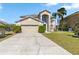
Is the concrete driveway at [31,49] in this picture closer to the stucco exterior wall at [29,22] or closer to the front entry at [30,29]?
the front entry at [30,29]

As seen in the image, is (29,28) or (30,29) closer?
(30,29)

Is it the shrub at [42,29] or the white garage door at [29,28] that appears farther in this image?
the white garage door at [29,28]

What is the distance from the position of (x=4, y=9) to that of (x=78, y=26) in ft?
37.5

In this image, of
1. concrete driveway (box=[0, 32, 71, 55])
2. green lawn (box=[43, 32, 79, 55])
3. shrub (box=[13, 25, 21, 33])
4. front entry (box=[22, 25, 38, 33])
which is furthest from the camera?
front entry (box=[22, 25, 38, 33])

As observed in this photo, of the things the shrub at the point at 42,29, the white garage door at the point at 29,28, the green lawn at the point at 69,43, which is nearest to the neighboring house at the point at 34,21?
the white garage door at the point at 29,28

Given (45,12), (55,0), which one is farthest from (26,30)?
(55,0)

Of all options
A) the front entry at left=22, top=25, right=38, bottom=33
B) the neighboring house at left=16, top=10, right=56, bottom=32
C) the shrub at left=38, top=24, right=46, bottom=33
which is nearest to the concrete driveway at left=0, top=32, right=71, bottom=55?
the shrub at left=38, top=24, right=46, bottom=33

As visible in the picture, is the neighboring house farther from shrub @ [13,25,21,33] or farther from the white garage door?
shrub @ [13,25,21,33]

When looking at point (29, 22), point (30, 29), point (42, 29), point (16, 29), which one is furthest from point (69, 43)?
point (29, 22)

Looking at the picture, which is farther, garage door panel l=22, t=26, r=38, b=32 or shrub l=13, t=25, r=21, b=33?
garage door panel l=22, t=26, r=38, b=32

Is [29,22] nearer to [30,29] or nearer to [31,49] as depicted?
[30,29]

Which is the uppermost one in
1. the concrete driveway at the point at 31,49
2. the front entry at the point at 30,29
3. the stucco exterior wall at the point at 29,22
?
the stucco exterior wall at the point at 29,22

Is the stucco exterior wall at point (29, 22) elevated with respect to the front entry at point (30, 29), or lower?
elevated

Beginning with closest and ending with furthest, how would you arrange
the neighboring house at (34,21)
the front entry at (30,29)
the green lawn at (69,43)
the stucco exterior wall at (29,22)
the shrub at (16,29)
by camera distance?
1. the green lawn at (69,43)
2. the shrub at (16,29)
3. the front entry at (30,29)
4. the neighboring house at (34,21)
5. the stucco exterior wall at (29,22)
